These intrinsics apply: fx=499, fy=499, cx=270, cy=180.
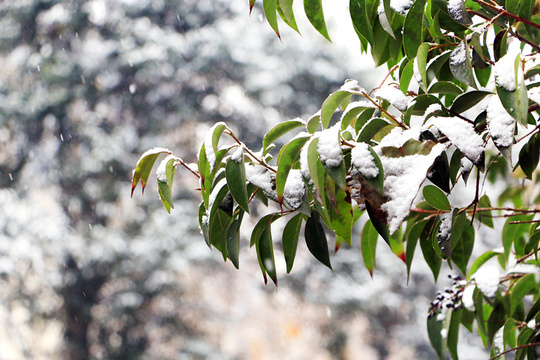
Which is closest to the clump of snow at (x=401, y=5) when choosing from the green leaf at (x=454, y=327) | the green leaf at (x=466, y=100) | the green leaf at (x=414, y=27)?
the green leaf at (x=414, y=27)

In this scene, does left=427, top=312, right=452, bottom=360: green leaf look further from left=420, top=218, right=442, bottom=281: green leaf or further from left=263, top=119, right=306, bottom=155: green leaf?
left=263, top=119, right=306, bottom=155: green leaf

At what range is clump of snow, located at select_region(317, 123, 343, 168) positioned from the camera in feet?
1.15

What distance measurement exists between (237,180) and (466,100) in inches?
8.5

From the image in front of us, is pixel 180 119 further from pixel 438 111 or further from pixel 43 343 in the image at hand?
pixel 438 111

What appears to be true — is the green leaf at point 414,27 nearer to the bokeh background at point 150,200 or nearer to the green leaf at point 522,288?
the green leaf at point 522,288

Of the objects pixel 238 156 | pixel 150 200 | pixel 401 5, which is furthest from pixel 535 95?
pixel 150 200

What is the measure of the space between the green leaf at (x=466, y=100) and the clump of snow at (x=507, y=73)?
0.17 feet


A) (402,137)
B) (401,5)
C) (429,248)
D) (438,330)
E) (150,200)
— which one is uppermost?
(401,5)

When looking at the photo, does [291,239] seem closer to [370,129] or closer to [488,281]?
[370,129]

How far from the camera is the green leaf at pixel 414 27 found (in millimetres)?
481

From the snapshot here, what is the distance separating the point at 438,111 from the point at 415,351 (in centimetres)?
438

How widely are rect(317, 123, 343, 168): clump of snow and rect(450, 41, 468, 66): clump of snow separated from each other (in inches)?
A: 5.7

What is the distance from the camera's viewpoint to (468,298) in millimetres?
690

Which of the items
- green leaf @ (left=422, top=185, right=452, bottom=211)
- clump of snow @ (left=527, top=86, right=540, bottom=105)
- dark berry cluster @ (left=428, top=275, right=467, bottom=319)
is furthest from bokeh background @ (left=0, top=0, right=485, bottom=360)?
clump of snow @ (left=527, top=86, right=540, bottom=105)
